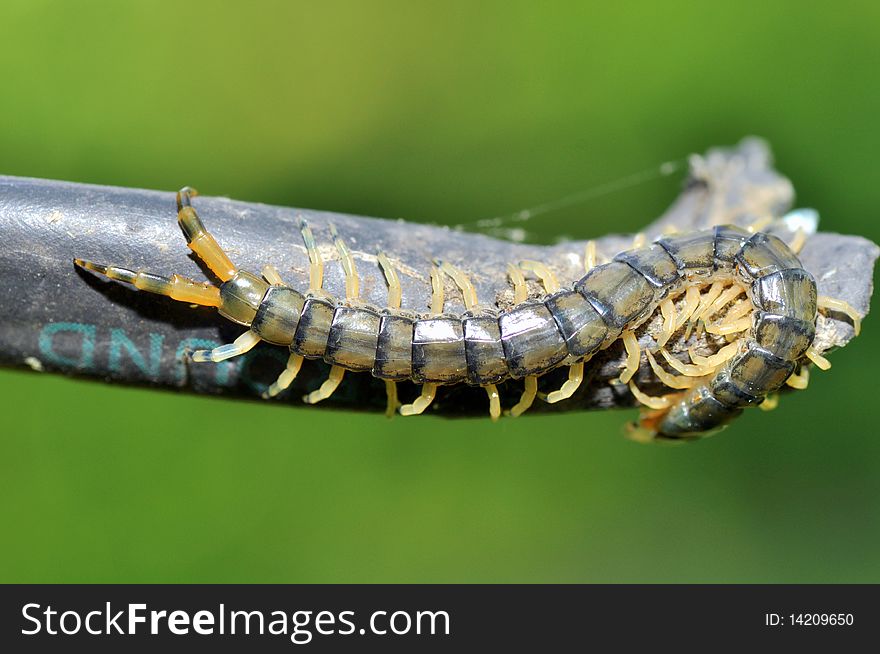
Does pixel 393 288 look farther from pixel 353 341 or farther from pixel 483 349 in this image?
pixel 483 349

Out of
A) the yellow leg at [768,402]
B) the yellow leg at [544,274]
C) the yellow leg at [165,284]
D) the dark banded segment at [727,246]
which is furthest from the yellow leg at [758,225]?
the yellow leg at [165,284]

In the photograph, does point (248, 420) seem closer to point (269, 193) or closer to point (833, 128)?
point (269, 193)

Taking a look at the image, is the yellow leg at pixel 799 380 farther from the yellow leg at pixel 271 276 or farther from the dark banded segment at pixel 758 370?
the yellow leg at pixel 271 276

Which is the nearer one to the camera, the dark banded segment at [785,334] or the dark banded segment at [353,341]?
the dark banded segment at [353,341]

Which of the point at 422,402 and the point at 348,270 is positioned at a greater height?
the point at 348,270

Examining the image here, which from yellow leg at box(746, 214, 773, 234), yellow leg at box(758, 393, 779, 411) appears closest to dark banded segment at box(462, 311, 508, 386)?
yellow leg at box(758, 393, 779, 411)

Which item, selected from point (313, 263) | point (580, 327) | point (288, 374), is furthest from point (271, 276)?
point (580, 327)

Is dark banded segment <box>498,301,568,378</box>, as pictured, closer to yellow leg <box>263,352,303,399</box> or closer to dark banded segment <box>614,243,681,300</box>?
dark banded segment <box>614,243,681,300</box>
